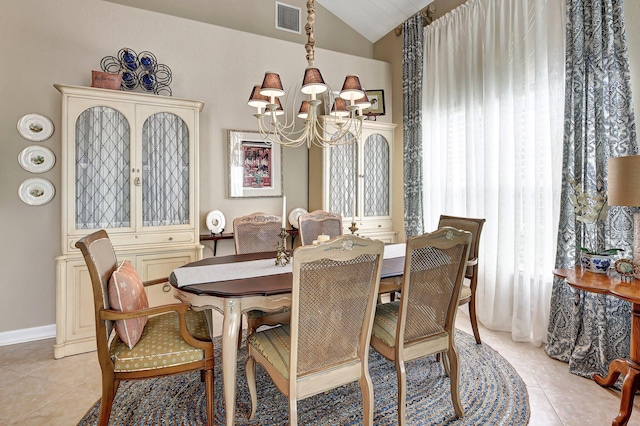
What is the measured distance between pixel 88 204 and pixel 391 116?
3506mm

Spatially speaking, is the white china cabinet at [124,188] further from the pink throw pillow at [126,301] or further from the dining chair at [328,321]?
the dining chair at [328,321]

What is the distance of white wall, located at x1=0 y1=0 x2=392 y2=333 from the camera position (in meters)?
2.92

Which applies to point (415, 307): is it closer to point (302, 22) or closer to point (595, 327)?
point (595, 327)

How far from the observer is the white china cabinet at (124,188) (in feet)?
8.88

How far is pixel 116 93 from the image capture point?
2844 mm

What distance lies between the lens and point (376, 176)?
4180 mm

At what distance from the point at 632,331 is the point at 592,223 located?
752 millimetres

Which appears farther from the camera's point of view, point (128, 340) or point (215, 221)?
point (215, 221)

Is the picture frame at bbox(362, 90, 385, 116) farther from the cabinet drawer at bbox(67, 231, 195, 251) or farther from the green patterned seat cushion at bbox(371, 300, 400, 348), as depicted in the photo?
the green patterned seat cushion at bbox(371, 300, 400, 348)

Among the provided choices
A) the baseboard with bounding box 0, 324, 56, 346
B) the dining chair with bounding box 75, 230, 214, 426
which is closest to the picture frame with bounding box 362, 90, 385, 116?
the dining chair with bounding box 75, 230, 214, 426

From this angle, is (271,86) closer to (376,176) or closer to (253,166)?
(253,166)

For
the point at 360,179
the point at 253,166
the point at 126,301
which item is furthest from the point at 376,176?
the point at 126,301

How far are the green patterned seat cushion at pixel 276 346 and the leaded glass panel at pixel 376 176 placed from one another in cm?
251

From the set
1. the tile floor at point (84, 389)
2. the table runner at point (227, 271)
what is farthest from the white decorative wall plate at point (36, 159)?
the table runner at point (227, 271)
